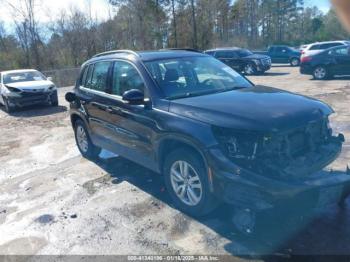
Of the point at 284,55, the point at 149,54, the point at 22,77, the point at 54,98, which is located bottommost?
the point at 54,98

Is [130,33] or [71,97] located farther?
[130,33]

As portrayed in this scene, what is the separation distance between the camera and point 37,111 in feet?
42.7

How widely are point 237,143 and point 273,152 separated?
36cm

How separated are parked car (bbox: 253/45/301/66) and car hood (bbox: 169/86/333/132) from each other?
75.5 feet

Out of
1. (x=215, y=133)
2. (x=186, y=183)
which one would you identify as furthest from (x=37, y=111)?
(x=215, y=133)

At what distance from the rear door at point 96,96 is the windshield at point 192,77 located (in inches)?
41.3

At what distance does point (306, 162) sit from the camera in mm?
3596

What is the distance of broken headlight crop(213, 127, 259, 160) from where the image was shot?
135 inches

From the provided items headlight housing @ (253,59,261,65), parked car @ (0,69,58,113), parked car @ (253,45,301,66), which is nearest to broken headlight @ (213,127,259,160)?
parked car @ (0,69,58,113)

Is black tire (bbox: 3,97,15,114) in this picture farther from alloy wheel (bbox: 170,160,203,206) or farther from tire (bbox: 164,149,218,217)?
alloy wheel (bbox: 170,160,203,206)

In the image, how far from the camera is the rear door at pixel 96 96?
5457 millimetres

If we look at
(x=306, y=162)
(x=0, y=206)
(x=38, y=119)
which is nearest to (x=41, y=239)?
(x=0, y=206)

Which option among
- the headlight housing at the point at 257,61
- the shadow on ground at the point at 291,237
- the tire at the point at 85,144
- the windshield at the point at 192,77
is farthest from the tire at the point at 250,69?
the shadow on ground at the point at 291,237

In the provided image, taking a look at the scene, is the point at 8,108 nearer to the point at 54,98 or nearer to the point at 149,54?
the point at 54,98
